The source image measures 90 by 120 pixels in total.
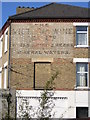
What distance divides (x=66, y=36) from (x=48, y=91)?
17363mm

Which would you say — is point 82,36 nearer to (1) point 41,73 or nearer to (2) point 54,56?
(2) point 54,56

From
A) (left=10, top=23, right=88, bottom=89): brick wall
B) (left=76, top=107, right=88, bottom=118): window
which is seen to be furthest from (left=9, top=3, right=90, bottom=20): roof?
(left=76, top=107, right=88, bottom=118): window

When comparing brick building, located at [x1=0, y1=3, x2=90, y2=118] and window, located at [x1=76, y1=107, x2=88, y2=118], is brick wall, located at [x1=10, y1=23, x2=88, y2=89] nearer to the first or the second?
brick building, located at [x1=0, y1=3, x2=90, y2=118]

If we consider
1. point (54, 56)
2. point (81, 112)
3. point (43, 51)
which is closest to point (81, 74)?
point (54, 56)

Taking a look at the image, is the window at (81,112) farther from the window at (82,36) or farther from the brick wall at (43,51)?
the window at (82,36)

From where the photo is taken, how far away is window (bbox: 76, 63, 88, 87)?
2381cm

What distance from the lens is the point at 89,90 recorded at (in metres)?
23.6

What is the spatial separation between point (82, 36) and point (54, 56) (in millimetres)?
2669

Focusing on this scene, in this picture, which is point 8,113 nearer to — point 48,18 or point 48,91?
point 48,91

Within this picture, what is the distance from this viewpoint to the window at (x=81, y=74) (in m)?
23.8

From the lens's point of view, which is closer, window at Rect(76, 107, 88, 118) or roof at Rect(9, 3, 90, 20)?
window at Rect(76, 107, 88, 118)

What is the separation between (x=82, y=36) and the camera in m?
24.0

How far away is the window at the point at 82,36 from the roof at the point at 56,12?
987 mm

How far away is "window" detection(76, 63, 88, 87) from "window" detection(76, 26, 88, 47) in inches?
63.8
